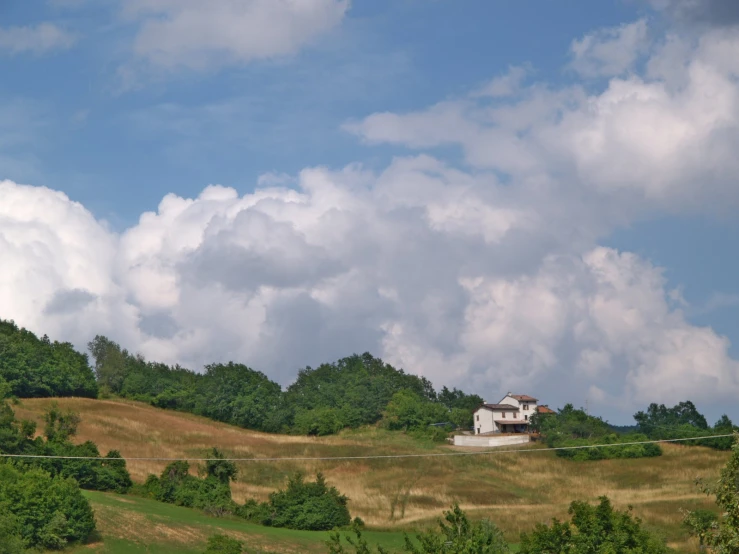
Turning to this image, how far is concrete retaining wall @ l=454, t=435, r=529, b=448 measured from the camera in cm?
11575

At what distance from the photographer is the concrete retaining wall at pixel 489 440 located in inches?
4557

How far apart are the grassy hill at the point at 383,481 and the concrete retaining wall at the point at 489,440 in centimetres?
426

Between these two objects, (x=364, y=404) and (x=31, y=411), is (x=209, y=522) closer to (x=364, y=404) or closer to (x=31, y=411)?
(x=31, y=411)

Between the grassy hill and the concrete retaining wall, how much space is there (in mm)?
4261

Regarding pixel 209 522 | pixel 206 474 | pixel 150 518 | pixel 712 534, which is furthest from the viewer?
pixel 206 474

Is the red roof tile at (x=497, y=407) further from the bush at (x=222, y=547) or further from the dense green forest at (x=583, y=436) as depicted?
the bush at (x=222, y=547)

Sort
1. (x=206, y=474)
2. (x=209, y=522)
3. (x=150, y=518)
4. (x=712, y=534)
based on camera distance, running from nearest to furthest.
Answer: (x=712, y=534) < (x=150, y=518) < (x=209, y=522) < (x=206, y=474)

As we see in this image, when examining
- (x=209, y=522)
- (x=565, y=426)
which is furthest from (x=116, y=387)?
(x=209, y=522)

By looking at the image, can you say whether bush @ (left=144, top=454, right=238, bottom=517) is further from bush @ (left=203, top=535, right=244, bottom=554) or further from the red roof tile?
the red roof tile

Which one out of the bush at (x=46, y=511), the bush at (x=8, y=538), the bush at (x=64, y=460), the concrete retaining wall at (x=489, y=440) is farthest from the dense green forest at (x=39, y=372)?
the bush at (x=8, y=538)

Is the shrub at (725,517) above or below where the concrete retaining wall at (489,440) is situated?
below

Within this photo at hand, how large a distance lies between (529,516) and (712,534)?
51961mm

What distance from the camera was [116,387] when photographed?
506 ft

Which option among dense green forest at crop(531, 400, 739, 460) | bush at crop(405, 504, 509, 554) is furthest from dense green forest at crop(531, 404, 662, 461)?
bush at crop(405, 504, 509, 554)
